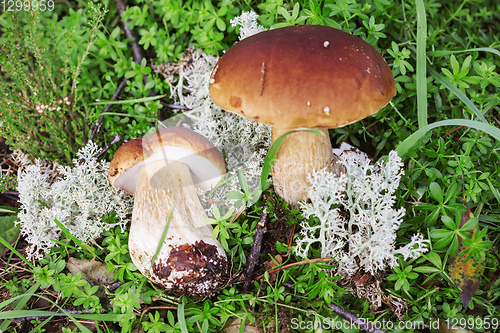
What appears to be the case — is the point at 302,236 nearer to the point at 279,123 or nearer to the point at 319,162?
the point at 319,162

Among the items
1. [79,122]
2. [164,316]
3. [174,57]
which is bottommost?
[164,316]

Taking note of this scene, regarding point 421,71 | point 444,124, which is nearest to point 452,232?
point 444,124

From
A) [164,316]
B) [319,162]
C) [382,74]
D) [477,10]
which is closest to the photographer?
[382,74]

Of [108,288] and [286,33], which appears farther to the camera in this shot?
[108,288]

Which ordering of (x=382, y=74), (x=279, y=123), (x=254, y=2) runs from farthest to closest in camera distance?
(x=254, y=2)
(x=382, y=74)
(x=279, y=123)

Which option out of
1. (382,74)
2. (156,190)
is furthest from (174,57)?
(382,74)

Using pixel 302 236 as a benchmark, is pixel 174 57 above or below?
above
